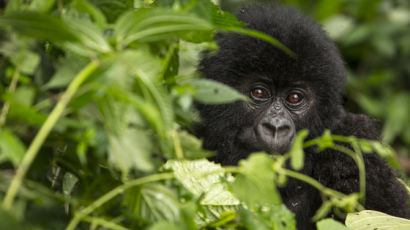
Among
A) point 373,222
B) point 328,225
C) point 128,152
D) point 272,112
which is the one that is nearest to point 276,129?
point 272,112

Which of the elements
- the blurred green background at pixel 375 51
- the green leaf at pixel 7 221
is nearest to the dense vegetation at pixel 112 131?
the green leaf at pixel 7 221

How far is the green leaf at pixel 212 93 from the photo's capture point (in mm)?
1556

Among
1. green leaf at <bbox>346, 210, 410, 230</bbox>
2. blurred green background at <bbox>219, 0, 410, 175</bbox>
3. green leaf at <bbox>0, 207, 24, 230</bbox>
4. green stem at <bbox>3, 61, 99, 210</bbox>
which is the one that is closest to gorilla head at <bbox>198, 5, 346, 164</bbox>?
green leaf at <bbox>346, 210, 410, 230</bbox>

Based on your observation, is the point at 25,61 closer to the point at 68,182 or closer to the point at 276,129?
the point at 68,182

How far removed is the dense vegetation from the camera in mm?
1369

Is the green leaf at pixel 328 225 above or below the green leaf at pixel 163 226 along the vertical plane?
Answer: below

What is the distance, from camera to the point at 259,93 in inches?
152

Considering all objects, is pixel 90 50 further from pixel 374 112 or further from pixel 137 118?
pixel 374 112

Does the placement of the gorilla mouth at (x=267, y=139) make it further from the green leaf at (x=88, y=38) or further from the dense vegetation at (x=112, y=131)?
the green leaf at (x=88, y=38)

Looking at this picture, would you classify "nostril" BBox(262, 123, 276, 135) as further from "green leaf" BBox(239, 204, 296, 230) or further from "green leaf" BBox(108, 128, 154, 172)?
"green leaf" BBox(108, 128, 154, 172)

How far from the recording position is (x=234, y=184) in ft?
5.10

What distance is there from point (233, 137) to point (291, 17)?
991 mm

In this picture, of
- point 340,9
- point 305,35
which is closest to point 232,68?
point 305,35

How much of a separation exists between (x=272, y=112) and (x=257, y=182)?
228cm
